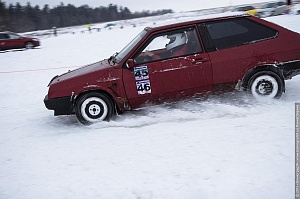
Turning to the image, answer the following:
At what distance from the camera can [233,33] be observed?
14.3ft

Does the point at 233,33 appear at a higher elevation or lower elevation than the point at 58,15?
lower

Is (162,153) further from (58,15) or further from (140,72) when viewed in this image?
(58,15)

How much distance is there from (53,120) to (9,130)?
2.49ft

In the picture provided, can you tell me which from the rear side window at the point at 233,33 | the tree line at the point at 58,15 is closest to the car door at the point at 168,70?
the rear side window at the point at 233,33

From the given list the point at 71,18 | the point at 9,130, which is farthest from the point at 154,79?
the point at 71,18

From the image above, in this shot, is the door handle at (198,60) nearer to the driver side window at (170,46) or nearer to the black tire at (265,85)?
the driver side window at (170,46)

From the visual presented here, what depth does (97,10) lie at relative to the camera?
123m

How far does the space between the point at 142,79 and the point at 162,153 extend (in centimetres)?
144

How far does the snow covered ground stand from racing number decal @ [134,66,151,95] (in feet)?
1.77

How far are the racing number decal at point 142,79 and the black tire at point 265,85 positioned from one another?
1783 mm

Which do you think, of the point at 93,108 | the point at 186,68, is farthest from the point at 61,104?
the point at 186,68

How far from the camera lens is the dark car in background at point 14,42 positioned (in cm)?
1839

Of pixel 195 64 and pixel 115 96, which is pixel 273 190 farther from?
pixel 115 96

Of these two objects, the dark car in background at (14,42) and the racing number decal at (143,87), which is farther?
the dark car in background at (14,42)
